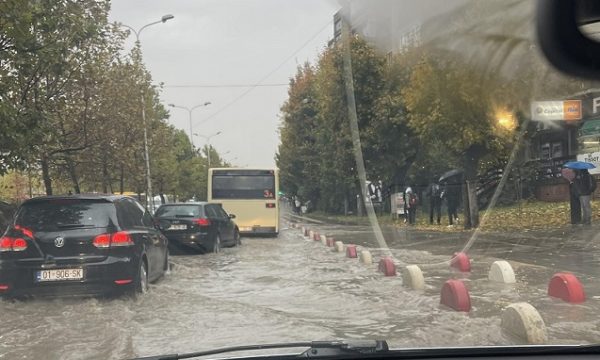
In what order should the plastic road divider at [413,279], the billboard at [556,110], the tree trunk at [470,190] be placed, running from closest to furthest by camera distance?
the plastic road divider at [413,279] → the billboard at [556,110] → the tree trunk at [470,190]

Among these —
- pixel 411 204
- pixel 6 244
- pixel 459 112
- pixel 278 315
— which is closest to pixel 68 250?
pixel 6 244

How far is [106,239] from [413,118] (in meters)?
8.89

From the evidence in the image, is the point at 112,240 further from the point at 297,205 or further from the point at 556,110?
the point at 297,205

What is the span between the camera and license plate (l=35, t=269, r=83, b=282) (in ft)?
25.8

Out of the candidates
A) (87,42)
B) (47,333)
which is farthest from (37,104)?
(47,333)

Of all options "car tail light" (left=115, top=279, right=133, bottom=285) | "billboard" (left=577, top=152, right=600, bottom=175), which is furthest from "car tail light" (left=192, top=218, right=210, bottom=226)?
"billboard" (left=577, top=152, right=600, bottom=175)

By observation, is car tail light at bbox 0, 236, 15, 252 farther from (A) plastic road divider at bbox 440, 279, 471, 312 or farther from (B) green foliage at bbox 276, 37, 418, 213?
(A) plastic road divider at bbox 440, 279, 471, 312

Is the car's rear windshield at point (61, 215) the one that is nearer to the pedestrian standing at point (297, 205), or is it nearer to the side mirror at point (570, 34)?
the side mirror at point (570, 34)

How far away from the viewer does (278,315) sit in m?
7.35

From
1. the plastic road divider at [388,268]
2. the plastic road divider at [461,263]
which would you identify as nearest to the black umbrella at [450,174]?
the plastic road divider at [461,263]

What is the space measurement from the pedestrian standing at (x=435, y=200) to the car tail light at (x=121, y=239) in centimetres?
1613

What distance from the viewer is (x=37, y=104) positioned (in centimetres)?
1182

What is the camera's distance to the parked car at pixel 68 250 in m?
7.91

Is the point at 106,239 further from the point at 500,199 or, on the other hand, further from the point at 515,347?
the point at 500,199
